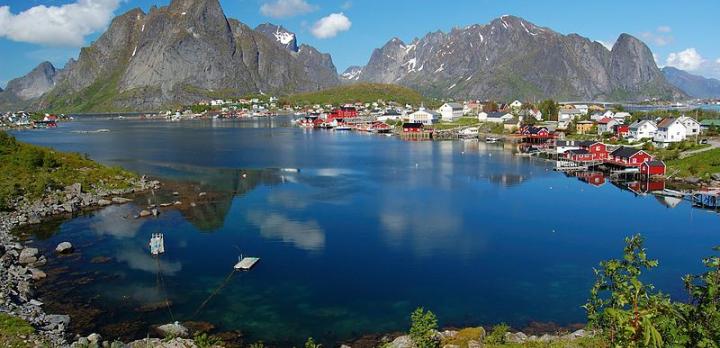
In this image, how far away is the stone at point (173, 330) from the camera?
11.4m

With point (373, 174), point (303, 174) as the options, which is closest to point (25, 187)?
point (303, 174)

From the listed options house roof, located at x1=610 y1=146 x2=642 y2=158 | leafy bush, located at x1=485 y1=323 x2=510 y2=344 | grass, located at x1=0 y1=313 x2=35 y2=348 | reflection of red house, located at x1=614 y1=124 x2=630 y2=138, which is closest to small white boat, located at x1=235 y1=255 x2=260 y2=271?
grass, located at x1=0 y1=313 x2=35 y2=348

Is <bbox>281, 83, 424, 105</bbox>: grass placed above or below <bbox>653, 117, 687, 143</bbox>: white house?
above

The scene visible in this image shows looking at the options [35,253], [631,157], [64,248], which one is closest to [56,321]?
[35,253]

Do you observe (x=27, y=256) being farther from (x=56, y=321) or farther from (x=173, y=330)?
(x=173, y=330)

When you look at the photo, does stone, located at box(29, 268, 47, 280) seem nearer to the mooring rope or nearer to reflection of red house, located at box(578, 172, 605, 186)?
the mooring rope

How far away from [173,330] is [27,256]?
24.8 feet

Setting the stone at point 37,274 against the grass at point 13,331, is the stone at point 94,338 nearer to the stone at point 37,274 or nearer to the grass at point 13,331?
the grass at point 13,331

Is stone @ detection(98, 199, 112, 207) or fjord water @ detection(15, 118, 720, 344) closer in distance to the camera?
fjord water @ detection(15, 118, 720, 344)

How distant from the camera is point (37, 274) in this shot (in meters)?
14.7

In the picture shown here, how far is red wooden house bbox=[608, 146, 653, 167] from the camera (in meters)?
33.8

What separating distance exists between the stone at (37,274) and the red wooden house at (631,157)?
32298mm

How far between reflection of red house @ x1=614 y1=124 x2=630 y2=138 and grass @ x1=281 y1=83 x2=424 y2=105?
74815mm

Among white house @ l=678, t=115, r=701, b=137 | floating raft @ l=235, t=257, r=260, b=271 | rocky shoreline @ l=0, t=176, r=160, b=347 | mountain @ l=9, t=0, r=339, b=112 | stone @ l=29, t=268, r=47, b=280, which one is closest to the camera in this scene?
rocky shoreline @ l=0, t=176, r=160, b=347
